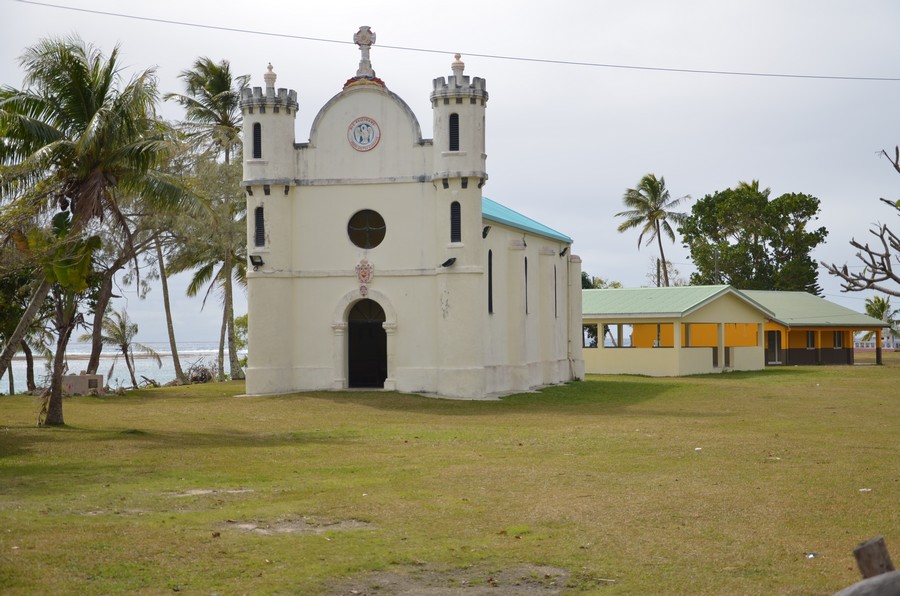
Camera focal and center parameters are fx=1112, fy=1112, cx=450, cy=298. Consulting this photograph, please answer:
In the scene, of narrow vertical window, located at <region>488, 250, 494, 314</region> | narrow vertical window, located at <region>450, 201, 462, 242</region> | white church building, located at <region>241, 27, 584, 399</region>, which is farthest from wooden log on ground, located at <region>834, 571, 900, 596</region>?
narrow vertical window, located at <region>488, 250, 494, 314</region>

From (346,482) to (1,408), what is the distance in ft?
55.4

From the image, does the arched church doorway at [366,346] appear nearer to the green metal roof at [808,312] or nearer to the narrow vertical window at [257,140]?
the narrow vertical window at [257,140]

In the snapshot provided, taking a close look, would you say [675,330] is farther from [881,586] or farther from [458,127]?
[881,586]

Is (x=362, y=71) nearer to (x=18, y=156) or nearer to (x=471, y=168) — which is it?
(x=471, y=168)

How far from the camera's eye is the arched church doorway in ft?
108

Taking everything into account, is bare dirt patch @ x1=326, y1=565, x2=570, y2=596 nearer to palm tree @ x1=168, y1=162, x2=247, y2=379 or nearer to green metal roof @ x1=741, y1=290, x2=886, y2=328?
palm tree @ x1=168, y1=162, x2=247, y2=379

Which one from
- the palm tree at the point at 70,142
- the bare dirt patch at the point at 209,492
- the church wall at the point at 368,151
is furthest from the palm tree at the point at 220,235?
the bare dirt patch at the point at 209,492

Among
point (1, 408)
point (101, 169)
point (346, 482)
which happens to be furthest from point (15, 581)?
point (1, 408)

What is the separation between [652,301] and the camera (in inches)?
1900

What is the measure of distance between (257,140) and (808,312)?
35287 millimetres

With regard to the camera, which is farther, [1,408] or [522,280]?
[522,280]

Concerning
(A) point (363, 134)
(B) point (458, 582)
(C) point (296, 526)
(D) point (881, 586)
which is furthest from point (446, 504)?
(A) point (363, 134)

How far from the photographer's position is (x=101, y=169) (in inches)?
848

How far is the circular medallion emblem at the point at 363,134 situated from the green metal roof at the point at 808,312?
2797 centimetres
